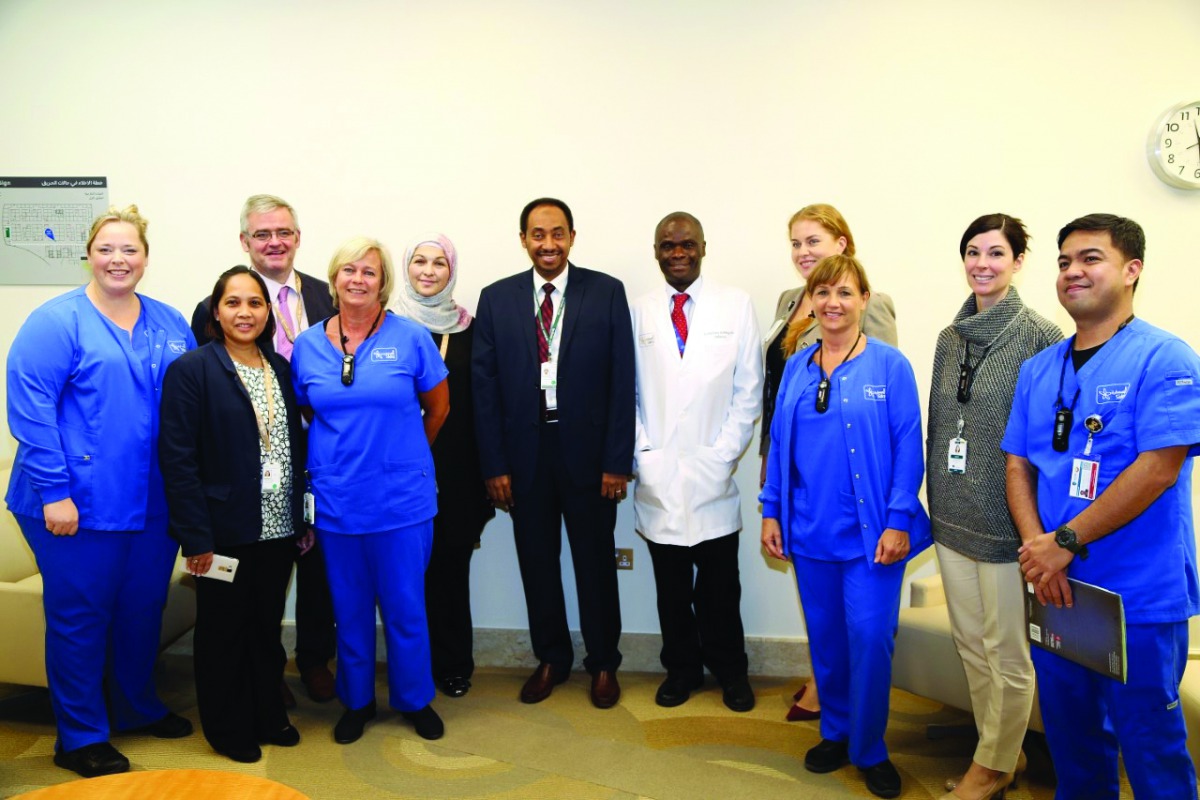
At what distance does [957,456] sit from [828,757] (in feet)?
3.75

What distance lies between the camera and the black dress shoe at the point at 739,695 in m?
3.45

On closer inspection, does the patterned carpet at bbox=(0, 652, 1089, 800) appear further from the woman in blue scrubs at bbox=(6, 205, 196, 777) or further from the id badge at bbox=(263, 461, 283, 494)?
the id badge at bbox=(263, 461, 283, 494)

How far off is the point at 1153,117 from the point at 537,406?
2.87 metres

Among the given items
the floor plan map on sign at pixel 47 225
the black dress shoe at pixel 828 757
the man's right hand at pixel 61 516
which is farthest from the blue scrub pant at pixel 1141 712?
the floor plan map on sign at pixel 47 225

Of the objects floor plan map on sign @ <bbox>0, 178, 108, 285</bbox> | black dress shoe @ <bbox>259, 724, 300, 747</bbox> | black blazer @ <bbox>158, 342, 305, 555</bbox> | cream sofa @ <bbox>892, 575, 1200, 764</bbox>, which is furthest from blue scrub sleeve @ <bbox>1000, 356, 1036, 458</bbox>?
floor plan map on sign @ <bbox>0, 178, 108, 285</bbox>

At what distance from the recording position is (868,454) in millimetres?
2635

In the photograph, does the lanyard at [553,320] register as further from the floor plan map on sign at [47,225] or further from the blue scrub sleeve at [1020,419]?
the floor plan map on sign at [47,225]

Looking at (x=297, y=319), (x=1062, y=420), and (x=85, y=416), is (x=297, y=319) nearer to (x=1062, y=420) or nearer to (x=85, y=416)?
(x=85, y=416)

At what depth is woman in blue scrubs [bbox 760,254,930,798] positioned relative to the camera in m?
2.64

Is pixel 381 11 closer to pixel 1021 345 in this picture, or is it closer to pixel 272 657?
pixel 272 657

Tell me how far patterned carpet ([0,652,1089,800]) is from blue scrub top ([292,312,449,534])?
32.7 inches

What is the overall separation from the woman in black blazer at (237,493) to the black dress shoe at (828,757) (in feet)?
6.22

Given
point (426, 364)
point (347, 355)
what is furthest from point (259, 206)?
point (426, 364)

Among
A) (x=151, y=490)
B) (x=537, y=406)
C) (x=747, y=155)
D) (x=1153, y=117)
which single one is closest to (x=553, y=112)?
(x=747, y=155)
